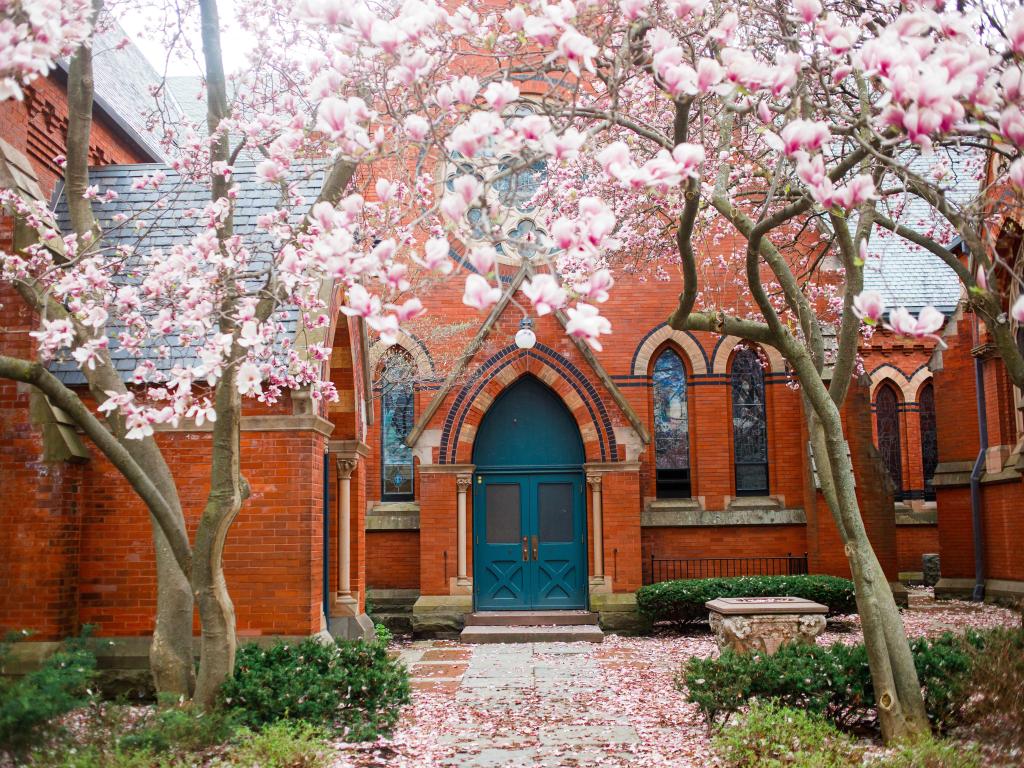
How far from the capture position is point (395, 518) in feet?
63.3

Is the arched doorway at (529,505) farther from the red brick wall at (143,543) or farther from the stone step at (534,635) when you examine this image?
the red brick wall at (143,543)

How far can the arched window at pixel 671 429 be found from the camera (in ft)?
65.4

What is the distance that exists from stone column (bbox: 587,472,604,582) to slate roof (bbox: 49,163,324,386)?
307 inches

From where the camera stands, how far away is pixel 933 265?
24141 mm

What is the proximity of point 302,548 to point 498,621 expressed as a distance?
751 cm

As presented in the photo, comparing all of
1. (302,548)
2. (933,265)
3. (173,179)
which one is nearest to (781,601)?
(302,548)

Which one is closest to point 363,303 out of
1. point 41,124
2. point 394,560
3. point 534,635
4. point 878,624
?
point 878,624

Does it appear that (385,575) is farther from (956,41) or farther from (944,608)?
(956,41)

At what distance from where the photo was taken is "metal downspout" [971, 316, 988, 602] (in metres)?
20.1

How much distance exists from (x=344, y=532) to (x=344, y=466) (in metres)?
0.92

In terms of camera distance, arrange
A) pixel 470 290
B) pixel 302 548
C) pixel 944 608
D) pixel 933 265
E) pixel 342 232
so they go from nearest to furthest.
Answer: pixel 470 290
pixel 342 232
pixel 302 548
pixel 944 608
pixel 933 265

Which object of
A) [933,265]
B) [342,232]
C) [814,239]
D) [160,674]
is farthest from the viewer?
[933,265]

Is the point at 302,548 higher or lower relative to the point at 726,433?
lower

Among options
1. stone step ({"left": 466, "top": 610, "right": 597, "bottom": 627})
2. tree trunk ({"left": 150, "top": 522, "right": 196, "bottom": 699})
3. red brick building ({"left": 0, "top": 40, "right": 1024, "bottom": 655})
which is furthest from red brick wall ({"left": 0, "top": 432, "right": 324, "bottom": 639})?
stone step ({"left": 466, "top": 610, "right": 597, "bottom": 627})
